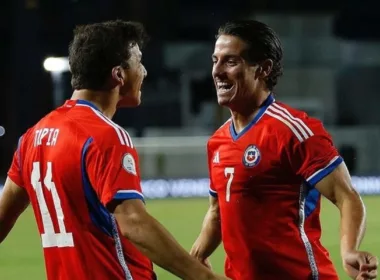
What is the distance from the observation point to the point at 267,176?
10.7 ft

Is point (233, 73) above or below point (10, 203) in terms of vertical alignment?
above

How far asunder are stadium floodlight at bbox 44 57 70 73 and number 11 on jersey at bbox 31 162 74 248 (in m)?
14.4

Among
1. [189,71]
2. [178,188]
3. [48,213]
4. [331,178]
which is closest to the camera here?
[48,213]

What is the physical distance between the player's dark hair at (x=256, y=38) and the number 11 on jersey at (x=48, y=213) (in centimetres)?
100

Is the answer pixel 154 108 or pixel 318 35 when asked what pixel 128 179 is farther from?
pixel 318 35

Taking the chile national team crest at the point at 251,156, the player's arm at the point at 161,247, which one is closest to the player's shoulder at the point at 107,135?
the player's arm at the point at 161,247

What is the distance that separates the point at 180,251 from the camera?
268 cm

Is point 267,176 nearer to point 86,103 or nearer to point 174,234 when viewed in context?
point 86,103

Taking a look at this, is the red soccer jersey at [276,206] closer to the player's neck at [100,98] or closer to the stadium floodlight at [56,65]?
the player's neck at [100,98]

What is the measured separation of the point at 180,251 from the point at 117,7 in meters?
16.3

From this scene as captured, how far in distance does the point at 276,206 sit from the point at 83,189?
30.3 inches

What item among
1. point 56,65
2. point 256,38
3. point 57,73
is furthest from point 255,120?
point 56,65

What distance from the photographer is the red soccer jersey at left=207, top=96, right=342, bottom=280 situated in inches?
127

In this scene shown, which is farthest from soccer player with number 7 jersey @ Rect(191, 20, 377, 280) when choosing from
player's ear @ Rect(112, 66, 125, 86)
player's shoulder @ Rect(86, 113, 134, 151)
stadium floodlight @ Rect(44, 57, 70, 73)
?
stadium floodlight @ Rect(44, 57, 70, 73)
